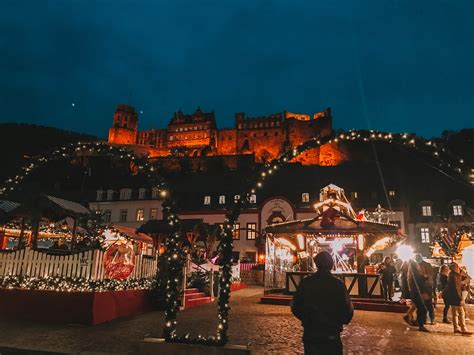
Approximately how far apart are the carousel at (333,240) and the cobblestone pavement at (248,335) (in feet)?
12.4

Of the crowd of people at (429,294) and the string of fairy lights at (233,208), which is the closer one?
the string of fairy lights at (233,208)

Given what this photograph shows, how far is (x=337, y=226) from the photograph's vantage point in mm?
15609

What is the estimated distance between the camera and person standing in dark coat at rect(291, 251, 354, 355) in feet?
13.1

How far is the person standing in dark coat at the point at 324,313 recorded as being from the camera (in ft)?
13.1

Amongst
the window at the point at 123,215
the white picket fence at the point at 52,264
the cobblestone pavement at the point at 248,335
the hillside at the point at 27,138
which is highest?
the hillside at the point at 27,138

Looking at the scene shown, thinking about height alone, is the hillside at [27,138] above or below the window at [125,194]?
above

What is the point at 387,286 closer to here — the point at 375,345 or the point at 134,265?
the point at 375,345

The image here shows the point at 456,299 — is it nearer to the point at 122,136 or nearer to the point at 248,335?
the point at 248,335

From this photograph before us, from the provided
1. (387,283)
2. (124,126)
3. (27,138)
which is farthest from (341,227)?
(27,138)

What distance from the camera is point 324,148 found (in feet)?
282

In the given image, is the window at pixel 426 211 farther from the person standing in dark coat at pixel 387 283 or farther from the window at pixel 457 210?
the person standing in dark coat at pixel 387 283

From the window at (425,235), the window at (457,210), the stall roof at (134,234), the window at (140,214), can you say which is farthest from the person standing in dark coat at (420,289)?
the window at (140,214)

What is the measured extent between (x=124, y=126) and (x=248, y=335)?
365 feet

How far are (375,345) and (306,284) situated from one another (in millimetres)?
4427
